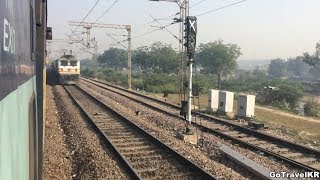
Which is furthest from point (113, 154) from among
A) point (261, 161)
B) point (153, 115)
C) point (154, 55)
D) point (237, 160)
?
point (154, 55)

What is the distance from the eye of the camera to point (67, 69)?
126 feet

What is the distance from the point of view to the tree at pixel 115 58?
148 m

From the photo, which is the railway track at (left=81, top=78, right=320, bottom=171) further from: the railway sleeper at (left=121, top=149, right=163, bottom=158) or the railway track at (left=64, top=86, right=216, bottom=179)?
the railway sleeper at (left=121, top=149, right=163, bottom=158)

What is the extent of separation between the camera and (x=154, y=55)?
91.3m

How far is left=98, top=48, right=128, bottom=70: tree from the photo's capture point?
14750 centimetres

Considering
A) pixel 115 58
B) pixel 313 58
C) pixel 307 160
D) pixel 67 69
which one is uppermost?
pixel 115 58

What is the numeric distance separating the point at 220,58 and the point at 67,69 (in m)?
64.3

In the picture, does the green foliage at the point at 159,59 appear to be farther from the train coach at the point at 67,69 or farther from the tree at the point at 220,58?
the train coach at the point at 67,69

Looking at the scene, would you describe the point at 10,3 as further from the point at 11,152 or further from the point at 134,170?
the point at 134,170

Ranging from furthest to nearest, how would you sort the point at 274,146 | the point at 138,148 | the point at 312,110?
the point at 312,110 → the point at 274,146 → the point at 138,148

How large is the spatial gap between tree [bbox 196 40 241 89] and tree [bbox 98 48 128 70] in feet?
164

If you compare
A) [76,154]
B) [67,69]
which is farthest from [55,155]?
[67,69]

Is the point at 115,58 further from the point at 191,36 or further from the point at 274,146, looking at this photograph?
the point at 274,146

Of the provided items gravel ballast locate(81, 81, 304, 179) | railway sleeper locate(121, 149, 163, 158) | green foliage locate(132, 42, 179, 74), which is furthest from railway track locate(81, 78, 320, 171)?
green foliage locate(132, 42, 179, 74)
